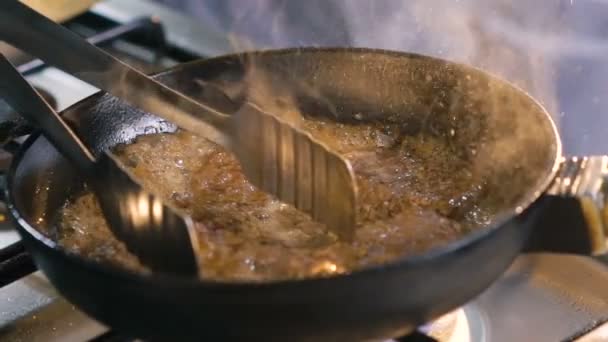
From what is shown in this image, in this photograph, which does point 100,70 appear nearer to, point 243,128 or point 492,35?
point 243,128

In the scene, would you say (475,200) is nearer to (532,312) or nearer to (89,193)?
(532,312)

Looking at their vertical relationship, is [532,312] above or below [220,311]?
below

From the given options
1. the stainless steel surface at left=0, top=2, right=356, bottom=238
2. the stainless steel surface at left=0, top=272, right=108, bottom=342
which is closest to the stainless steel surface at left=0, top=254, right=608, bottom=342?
the stainless steel surface at left=0, top=272, right=108, bottom=342

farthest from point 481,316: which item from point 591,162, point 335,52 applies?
point 335,52

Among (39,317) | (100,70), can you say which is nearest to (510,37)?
(100,70)

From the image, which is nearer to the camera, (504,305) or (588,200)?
(588,200)

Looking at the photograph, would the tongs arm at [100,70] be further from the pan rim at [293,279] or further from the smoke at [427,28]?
the smoke at [427,28]
